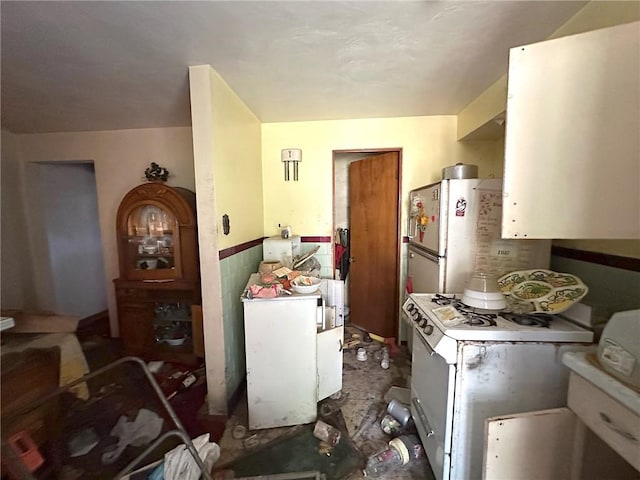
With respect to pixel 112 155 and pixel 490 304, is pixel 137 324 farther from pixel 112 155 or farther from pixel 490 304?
pixel 490 304

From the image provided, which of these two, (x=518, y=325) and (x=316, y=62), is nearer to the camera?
(x=518, y=325)

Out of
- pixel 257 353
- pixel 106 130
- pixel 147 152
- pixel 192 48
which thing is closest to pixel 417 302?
pixel 257 353

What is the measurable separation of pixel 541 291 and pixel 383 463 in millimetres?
1235

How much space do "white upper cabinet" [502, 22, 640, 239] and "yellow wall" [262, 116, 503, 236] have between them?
1688 mm

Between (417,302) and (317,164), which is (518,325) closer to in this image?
(417,302)

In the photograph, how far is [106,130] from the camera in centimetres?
273

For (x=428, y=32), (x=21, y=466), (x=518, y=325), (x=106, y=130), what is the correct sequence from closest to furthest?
(x=21, y=466)
(x=518, y=325)
(x=428, y=32)
(x=106, y=130)

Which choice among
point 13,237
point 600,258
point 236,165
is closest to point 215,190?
point 236,165

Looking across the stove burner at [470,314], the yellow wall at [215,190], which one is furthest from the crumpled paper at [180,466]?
the stove burner at [470,314]

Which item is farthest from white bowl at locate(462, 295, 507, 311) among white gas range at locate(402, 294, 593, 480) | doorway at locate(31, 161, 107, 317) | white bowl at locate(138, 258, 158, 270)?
doorway at locate(31, 161, 107, 317)

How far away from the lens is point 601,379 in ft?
2.30

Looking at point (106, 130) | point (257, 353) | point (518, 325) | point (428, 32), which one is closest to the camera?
point (518, 325)

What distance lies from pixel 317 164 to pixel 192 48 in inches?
58.7

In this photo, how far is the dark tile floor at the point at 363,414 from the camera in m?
1.47
